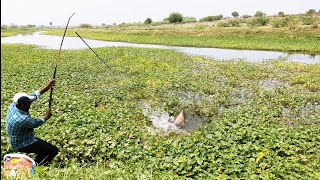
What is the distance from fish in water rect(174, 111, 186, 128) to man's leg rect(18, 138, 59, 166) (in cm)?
517

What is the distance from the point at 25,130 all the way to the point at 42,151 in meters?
0.70

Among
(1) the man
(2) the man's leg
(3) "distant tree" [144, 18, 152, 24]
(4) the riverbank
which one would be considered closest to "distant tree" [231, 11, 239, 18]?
(3) "distant tree" [144, 18, 152, 24]

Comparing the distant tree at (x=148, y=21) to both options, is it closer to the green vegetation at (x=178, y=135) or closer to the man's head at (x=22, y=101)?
the green vegetation at (x=178, y=135)

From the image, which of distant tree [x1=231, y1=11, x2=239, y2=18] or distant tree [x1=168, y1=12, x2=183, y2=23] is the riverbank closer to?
distant tree [x1=168, y1=12, x2=183, y2=23]

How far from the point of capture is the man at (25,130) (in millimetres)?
6580

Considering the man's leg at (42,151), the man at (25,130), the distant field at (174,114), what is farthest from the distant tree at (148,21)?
the man's leg at (42,151)

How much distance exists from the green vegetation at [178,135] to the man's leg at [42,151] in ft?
1.07

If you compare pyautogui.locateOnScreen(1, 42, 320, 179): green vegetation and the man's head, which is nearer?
the man's head

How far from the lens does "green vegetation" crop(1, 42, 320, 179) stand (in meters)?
7.66

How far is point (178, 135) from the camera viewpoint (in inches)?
Result: 417

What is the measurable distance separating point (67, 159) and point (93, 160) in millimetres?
669

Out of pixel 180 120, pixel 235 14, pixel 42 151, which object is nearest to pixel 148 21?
pixel 235 14

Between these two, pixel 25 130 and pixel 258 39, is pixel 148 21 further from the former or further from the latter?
pixel 25 130

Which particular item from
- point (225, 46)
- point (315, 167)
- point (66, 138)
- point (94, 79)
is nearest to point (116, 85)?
point (94, 79)
